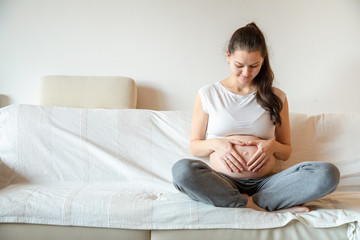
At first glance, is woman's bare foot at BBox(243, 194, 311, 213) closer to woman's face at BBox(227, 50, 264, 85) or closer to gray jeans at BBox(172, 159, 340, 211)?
gray jeans at BBox(172, 159, 340, 211)

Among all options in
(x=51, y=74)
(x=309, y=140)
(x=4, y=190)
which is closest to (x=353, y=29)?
→ (x=309, y=140)

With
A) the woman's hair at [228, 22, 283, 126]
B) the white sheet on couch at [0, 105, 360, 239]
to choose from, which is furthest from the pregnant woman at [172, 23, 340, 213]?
the white sheet on couch at [0, 105, 360, 239]

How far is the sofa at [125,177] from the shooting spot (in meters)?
1.06

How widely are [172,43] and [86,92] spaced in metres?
0.58

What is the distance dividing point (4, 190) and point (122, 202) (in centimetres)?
54

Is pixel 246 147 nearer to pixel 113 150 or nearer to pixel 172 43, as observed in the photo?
pixel 113 150

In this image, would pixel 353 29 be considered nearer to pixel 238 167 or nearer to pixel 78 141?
pixel 238 167

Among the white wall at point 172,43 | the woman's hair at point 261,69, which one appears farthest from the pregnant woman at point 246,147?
the white wall at point 172,43

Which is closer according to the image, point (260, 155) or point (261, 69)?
point (260, 155)

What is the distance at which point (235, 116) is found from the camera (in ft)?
4.54

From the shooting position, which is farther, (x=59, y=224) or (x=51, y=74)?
(x=51, y=74)

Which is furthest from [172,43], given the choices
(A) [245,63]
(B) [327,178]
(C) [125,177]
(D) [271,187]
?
(B) [327,178]

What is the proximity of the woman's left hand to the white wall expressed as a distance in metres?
0.65

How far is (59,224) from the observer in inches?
42.8
